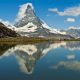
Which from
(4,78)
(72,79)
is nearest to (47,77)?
Answer: (72,79)

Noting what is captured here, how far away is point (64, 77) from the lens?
3569 cm

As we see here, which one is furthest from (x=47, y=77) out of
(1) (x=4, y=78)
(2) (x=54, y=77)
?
(1) (x=4, y=78)

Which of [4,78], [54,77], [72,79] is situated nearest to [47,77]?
[54,77]

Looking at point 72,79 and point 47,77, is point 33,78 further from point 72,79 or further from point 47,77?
point 72,79

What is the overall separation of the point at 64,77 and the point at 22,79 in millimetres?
5784

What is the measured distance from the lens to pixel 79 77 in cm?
3575

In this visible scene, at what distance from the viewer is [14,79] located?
112 ft

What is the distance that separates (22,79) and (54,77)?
A: 4.67 metres

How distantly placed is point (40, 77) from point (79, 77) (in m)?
5.20

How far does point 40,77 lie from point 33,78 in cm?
124

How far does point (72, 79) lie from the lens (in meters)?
34.2

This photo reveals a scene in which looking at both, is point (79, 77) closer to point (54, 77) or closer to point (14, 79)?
point (54, 77)

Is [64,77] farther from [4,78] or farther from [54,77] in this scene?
[4,78]

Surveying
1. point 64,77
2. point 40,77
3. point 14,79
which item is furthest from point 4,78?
point 64,77
